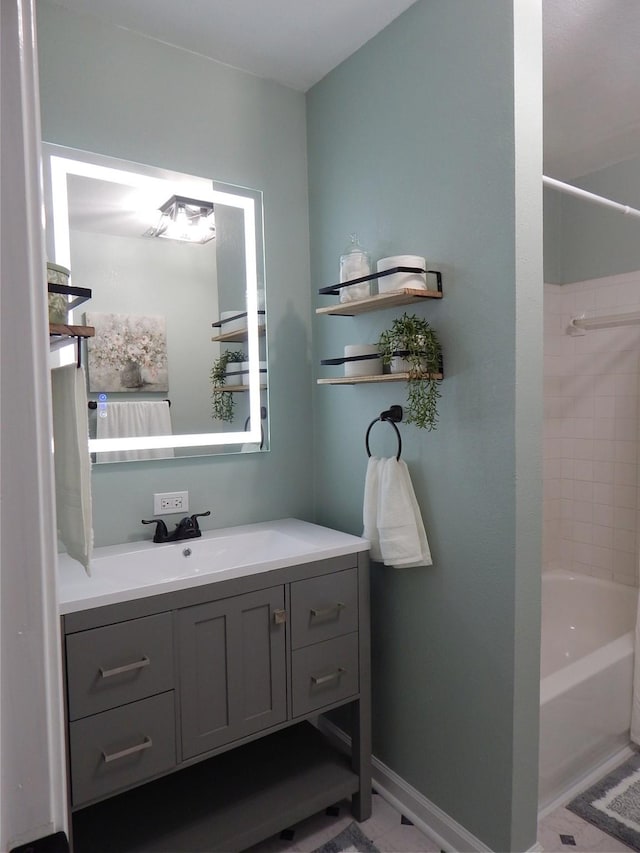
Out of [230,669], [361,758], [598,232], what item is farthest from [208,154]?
[361,758]

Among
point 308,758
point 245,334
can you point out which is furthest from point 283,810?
point 245,334

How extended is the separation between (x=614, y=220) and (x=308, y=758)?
106 inches

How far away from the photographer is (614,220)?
277 cm

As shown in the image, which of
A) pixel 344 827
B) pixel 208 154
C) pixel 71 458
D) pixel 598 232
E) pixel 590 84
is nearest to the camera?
pixel 71 458

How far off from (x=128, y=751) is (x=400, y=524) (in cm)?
95

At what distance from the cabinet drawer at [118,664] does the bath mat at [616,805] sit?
1.45m

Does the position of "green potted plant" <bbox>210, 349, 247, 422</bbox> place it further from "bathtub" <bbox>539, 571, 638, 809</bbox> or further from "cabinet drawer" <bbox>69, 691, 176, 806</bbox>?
"bathtub" <bbox>539, 571, 638, 809</bbox>

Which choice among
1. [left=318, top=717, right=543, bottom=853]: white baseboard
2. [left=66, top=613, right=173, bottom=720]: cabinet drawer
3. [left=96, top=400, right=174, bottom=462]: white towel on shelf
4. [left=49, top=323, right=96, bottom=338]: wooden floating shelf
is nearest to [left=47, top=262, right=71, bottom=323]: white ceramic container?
[left=49, top=323, right=96, bottom=338]: wooden floating shelf

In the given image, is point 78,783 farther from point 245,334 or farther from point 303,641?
point 245,334

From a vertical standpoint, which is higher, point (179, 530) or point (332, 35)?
point (332, 35)

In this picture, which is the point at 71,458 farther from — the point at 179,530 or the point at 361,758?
the point at 361,758

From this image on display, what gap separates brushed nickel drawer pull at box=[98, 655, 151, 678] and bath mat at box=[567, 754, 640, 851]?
1.50 metres

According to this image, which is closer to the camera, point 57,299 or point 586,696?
point 57,299

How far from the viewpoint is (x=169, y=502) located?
78.4 inches
